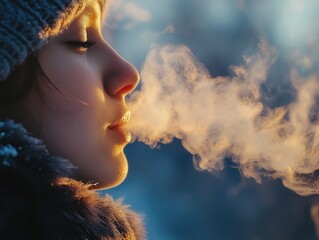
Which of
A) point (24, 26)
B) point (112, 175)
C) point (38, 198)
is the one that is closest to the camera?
point (38, 198)

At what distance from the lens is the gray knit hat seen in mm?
884

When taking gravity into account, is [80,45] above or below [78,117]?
above

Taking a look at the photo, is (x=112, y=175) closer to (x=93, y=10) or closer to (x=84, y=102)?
(x=84, y=102)

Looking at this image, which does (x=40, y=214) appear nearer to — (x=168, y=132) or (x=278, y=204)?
(x=168, y=132)

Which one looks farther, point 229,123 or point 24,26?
point 229,123

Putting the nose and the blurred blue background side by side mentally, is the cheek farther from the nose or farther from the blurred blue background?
the blurred blue background

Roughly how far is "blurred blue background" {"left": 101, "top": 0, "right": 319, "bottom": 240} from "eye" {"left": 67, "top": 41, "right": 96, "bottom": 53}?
0.94 m

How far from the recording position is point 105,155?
999 mm

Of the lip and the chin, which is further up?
the lip


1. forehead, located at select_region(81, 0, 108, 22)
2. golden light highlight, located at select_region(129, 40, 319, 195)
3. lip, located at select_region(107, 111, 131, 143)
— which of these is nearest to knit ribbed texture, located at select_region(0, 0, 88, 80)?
forehead, located at select_region(81, 0, 108, 22)

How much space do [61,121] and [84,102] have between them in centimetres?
6

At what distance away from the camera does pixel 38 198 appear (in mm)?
773

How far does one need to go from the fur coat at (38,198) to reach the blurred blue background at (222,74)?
4.12 ft

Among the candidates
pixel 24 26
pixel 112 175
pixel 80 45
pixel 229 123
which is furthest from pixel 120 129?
pixel 229 123
